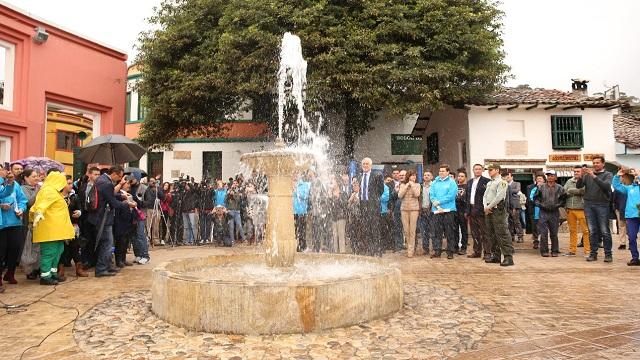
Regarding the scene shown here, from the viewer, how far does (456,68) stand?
51.8ft

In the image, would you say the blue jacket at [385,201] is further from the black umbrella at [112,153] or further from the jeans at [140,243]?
the black umbrella at [112,153]

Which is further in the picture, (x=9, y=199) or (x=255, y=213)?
(x=255, y=213)

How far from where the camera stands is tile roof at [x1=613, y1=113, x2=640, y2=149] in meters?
22.6

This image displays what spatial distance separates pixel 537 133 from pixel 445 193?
12.1m

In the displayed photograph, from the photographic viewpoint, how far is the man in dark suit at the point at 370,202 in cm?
1007

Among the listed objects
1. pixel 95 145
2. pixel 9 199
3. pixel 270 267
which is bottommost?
pixel 270 267

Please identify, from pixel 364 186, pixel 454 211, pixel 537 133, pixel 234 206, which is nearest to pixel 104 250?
pixel 364 186

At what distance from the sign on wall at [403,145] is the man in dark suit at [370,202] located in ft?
44.6

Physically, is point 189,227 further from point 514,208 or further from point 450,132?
point 450,132

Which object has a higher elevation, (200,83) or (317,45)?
(317,45)

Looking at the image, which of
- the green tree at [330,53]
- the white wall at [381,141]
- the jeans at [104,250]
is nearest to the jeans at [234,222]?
the green tree at [330,53]

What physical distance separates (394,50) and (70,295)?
39.3 ft

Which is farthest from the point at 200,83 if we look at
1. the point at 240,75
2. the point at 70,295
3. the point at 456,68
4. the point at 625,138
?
the point at 625,138

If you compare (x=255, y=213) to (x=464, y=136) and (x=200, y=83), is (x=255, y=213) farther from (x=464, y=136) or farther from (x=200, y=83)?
(x=464, y=136)
